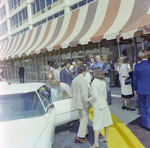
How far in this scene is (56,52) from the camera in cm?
1391

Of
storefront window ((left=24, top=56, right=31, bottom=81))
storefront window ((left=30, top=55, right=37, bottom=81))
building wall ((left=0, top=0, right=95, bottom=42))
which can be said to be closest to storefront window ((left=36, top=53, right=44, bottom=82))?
storefront window ((left=30, top=55, right=37, bottom=81))

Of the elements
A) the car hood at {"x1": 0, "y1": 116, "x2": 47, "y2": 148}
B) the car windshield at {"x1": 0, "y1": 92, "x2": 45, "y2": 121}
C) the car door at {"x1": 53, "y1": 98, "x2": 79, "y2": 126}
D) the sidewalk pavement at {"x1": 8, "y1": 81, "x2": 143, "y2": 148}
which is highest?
the car windshield at {"x1": 0, "y1": 92, "x2": 45, "y2": 121}

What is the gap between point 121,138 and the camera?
3854 mm

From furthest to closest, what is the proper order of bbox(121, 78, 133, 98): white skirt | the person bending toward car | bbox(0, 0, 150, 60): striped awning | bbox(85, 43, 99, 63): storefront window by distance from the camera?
bbox(85, 43, 99, 63): storefront window < bbox(0, 0, 150, 60): striped awning < bbox(121, 78, 133, 98): white skirt < the person bending toward car

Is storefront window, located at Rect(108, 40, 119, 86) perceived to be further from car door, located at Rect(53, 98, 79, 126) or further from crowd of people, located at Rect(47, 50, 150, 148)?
car door, located at Rect(53, 98, 79, 126)

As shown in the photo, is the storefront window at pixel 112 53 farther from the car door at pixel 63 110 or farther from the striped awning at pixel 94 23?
the car door at pixel 63 110

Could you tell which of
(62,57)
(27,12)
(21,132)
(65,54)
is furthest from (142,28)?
(27,12)

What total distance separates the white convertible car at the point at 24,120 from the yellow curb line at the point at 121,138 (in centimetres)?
142

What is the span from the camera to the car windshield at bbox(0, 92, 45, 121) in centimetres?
296

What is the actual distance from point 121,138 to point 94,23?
7.05m

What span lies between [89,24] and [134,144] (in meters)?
7.77

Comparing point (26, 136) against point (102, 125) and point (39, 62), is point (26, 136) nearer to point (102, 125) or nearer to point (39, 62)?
point (102, 125)

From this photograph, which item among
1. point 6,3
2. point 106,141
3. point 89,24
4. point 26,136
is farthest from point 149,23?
point 6,3

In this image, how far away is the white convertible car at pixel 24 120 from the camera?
2.33 meters
